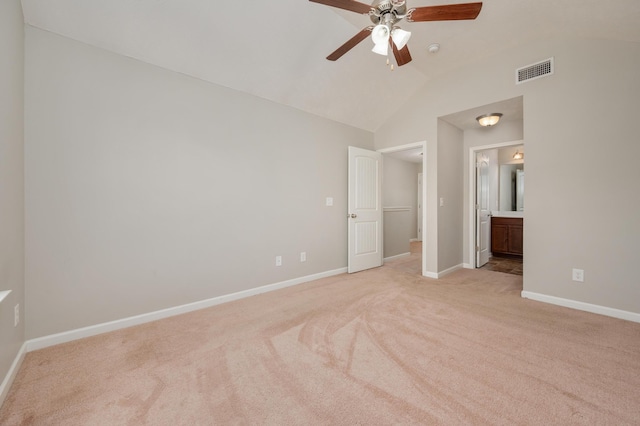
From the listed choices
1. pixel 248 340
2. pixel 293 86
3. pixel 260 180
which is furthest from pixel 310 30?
pixel 248 340

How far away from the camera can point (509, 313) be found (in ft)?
8.14

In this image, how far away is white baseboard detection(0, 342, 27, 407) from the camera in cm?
138

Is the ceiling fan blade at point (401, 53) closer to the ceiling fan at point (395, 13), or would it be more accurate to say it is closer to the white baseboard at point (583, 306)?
the ceiling fan at point (395, 13)

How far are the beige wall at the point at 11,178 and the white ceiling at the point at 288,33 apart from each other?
46cm

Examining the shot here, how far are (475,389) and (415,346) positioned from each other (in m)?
0.48

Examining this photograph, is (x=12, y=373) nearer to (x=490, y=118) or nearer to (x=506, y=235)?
(x=490, y=118)

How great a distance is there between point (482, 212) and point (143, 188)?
209 inches

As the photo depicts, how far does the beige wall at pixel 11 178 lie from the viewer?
146cm

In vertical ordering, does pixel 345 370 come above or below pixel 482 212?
below

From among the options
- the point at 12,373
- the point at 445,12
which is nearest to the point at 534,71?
the point at 445,12

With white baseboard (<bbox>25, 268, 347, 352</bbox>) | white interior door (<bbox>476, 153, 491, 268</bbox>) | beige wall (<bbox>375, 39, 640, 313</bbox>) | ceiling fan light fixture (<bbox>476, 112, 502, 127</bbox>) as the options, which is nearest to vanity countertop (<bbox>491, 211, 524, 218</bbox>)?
white interior door (<bbox>476, 153, 491, 268</bbox>)

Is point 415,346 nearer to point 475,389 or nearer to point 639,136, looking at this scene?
point 475,389

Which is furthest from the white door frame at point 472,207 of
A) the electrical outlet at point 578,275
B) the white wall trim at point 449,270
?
the electrical outlet at point 578,275

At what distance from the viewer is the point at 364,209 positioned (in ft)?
13.8
